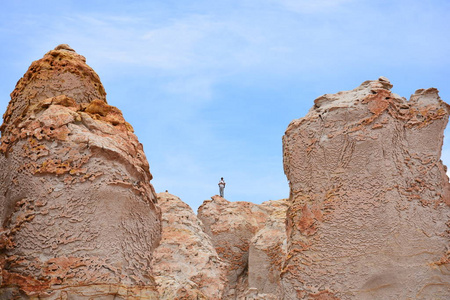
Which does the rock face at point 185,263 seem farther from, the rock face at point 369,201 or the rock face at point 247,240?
the rock face at point 247,240

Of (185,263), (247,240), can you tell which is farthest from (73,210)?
(247,240)

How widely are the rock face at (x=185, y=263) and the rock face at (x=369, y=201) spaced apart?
1856mm

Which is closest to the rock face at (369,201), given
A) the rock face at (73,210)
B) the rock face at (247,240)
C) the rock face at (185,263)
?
the rock face at (73,210)

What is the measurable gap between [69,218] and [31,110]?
0.94 metres

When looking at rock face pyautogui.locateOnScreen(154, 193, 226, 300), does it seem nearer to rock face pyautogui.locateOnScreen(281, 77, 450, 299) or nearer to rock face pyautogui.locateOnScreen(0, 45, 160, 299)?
rock face pyautogui.locateOnScreen(281, 77, 450, 299)

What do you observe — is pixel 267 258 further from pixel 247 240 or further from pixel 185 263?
pixel 185 263

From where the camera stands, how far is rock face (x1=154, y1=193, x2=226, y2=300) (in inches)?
267

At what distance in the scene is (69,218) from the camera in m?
3.78

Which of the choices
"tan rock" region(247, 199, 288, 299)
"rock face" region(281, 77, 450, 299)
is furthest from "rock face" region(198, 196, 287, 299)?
"rock face" region(281, 77, 450, 299)

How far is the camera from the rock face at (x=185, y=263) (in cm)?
679

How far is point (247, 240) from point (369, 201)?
20.3ft

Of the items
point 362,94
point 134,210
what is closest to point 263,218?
point 362,94

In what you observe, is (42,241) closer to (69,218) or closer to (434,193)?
(69,218)

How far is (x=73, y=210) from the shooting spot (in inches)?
149
